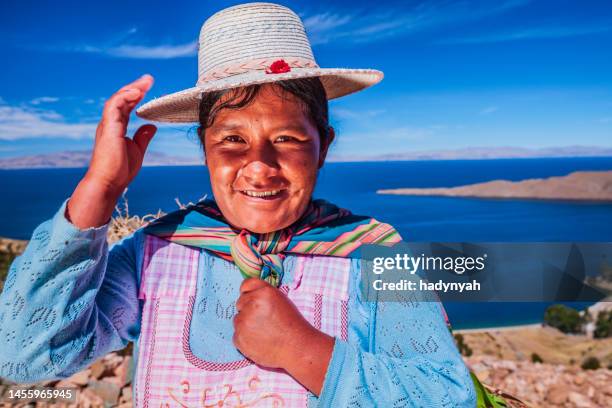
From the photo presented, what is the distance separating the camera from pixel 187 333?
1418mm

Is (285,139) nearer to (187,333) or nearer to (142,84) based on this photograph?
(142,84)

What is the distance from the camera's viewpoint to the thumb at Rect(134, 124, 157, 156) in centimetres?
141

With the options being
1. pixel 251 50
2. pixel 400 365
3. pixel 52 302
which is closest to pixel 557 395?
pixel 400 365

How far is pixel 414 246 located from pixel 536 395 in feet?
9.31

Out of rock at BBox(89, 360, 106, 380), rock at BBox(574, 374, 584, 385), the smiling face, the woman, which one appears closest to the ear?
the woman

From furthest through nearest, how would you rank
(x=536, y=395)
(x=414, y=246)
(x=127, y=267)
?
(x=536, y=395)
(x=414, y=246)
(x=127, y=267)

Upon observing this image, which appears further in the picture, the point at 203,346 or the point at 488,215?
the point at 488,215

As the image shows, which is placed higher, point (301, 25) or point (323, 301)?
point (301, 25)

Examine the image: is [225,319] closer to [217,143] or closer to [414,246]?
[217,143]

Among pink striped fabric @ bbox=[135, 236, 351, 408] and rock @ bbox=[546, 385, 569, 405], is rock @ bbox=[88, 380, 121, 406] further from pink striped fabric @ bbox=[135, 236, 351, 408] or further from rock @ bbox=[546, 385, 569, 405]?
rock @ bbox=[546, 385, 569, 405]

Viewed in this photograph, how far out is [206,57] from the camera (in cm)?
152

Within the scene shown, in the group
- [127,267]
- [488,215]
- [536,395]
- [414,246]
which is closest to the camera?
[127,267]

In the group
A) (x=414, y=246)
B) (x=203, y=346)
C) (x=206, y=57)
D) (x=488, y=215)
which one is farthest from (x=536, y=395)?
(x=488, y=215)

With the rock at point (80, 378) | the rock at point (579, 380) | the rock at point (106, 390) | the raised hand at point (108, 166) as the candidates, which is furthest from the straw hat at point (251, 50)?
the rock at point (579, 380)
